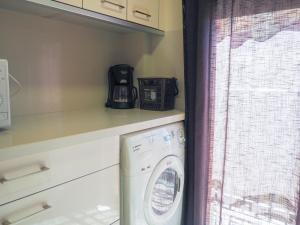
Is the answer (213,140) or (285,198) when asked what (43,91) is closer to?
(213,140)

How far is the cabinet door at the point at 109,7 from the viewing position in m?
1.19

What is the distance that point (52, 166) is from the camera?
2.84 feet

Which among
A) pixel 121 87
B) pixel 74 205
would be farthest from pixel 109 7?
pixel 74 205

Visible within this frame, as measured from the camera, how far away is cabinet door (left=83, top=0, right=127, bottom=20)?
1192 millimetres

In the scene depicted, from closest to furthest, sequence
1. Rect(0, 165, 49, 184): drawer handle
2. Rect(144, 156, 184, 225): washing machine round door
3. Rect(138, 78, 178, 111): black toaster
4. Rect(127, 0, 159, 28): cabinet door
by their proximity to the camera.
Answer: Rect(0, 165, 49, 184): drawer handle
Rect(144, 156, 184, 225): washing machine round door
Rect(127, 0, 159, 28): cabinet door
Rect(138, 78, 178, 111): black toaster

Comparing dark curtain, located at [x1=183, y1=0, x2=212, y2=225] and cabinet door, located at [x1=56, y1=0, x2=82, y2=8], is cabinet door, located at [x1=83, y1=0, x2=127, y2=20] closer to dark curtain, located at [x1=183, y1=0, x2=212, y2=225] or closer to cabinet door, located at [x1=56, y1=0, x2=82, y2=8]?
cabinet door, located at [x1=56, y1=0, x2=82, y2=8]

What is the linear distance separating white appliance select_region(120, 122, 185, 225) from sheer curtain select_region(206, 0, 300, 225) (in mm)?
224

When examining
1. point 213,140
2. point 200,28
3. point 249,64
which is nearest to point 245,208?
point 213,140

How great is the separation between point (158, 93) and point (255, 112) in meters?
0.61

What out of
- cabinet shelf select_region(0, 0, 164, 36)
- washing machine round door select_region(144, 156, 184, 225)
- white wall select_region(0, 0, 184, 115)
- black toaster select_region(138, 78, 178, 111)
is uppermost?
cabinet shelf select_region(0, 0, 164, 36)

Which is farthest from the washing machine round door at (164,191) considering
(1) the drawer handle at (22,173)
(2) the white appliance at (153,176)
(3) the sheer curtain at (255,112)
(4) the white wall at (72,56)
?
(1) the drawer handle at (22,173)

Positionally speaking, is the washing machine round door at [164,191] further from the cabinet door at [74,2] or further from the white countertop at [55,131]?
the cabinet door at [74,2]

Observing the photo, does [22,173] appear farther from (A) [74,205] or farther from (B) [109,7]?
(B) [109,7]

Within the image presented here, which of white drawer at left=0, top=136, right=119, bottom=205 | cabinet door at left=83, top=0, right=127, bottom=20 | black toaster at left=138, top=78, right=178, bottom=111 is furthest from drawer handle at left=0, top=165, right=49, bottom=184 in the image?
black toaster at left=138, top=78, right=178, bottom=111
